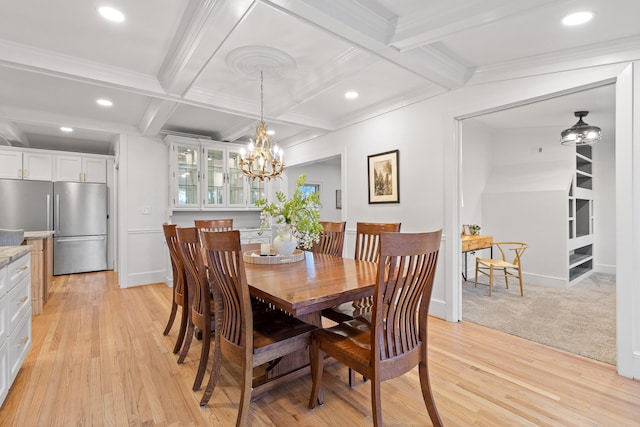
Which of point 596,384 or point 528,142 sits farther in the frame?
point 528,142

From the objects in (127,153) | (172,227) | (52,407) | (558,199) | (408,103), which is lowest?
(52,407)

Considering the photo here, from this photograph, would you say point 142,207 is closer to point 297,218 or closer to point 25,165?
point 25,165

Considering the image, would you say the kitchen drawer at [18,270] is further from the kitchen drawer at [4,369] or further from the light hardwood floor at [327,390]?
the light hardwood floor at [327,390]

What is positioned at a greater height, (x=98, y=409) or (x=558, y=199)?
(x=558, y=199)

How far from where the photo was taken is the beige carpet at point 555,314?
8.68 ft

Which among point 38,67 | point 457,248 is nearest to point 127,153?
point 38,67

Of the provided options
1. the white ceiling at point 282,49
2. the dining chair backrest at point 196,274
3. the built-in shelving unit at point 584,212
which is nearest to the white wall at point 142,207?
the white ceiling at point 282,49

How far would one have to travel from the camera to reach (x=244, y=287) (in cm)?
154

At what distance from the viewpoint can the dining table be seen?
4.82 feet

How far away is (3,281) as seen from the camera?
70.7 inches

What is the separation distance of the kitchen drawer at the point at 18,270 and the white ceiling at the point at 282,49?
1.57m

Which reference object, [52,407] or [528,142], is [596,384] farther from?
[528,142]

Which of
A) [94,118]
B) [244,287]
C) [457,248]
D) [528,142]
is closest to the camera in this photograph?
[244,287]

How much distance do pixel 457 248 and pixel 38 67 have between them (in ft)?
13.3
